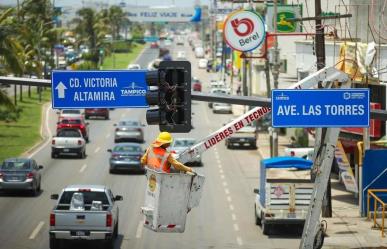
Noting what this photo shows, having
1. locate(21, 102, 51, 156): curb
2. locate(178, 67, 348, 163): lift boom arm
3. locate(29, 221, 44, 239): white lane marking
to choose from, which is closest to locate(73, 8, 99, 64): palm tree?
locate(21, 102, 51, 156): curb

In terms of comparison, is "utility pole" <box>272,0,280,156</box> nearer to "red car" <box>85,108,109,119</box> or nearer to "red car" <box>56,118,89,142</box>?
"red car" <box>56,118,89,142</box>

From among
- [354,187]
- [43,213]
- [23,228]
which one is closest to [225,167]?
[354,187]

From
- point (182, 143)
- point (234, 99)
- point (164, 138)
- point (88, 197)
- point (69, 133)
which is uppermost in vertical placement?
point (234, 99)

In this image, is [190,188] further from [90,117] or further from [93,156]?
[90,117]

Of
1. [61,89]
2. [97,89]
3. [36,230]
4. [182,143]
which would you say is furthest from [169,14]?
[97,89]

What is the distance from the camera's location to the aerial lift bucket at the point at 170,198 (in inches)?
664

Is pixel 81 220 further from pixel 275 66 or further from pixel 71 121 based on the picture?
pixel 71 121

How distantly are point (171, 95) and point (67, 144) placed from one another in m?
38.5

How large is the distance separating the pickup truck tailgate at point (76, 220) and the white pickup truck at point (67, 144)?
2776 centimetres

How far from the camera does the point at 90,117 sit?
84.1 metres

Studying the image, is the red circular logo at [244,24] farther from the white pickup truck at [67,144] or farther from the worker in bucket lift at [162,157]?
the worker in bucket lift at [162,157]

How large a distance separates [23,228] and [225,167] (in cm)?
2202

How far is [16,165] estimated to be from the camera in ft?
134

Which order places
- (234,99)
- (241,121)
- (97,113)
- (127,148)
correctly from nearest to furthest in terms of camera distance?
(234,99), (241,121), (127,148), (97,113)
